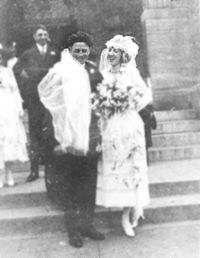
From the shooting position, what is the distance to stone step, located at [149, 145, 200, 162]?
710 cm

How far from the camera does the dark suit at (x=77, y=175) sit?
4.74 meters

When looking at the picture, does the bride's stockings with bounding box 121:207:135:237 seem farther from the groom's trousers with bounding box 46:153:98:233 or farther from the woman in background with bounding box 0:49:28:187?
the woman in background with bounding box 0:49:28:187

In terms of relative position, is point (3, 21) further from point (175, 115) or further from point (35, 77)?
point (35, 77)

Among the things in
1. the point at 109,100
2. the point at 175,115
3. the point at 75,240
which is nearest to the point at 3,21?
the point at 175,115

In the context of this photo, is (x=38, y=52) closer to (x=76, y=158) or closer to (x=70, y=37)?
(x=70, y=37)

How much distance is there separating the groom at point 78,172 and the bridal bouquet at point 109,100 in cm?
13

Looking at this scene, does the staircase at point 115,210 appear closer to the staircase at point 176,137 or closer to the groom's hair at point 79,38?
the staircase at point 176,137

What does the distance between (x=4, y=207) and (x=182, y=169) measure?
2546 mm

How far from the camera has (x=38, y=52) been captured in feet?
19.4

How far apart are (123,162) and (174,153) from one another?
255 cm

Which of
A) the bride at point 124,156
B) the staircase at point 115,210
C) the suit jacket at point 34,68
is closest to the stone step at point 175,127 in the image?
the staircase at point 115,210

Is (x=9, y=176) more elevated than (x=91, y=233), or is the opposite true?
(x=9, y=176)

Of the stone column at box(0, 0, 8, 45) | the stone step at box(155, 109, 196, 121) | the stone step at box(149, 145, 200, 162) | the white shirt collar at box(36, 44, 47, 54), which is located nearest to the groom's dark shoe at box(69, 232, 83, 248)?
the white shirt collar at box(36, 44, 47, 54)

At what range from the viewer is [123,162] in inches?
188
